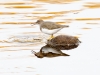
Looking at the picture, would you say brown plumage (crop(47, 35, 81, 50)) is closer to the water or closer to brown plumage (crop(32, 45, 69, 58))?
the water

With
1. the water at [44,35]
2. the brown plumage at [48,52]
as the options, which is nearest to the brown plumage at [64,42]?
the water at [44,35]

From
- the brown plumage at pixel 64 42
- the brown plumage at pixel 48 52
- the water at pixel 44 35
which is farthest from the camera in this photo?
the brown plumage at pixel 64 42

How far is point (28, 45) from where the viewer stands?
1680cm

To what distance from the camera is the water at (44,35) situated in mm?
13664

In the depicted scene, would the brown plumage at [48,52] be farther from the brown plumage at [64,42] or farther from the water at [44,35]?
the brown plumage at [64,42]

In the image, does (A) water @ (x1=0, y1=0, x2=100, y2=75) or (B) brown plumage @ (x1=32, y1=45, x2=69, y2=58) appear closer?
(A) water @ (x1=0, y1=0, x2=100, y2=75)

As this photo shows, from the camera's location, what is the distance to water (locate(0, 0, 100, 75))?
13.7m

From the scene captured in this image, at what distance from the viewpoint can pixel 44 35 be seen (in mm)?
18969

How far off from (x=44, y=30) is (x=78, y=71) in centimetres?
457

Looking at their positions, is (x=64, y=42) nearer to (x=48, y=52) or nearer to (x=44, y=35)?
(x=48, y=52)

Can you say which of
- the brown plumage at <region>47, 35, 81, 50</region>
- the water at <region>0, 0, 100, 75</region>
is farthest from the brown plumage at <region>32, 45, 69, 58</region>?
the brown plumage at <region>47, 35, 81, 50</region>

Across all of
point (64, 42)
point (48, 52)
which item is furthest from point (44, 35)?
point (48, 52)

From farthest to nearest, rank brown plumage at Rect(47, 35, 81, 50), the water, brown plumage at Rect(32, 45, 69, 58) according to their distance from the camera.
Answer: brown plumage at Rect(47, 35, 81, 50)
brown plumage at Rect(32, 45, 69, 58)
the water

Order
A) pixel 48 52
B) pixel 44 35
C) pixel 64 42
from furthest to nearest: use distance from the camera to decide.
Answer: pixel 44 35 < pixel 64 42 < pixel 48 52
